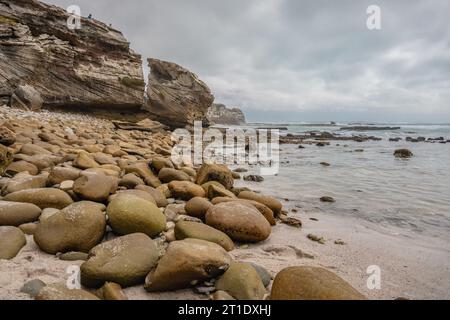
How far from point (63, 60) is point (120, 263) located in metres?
16.9

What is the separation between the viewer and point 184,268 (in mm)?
1877

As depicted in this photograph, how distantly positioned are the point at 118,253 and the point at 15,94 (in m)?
14.2

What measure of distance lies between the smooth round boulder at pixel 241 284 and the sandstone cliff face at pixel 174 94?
1937 centimetres

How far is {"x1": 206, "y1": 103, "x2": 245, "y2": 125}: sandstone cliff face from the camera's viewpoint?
82.3m

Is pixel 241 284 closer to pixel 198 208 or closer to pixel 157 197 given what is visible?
pixel 198 208

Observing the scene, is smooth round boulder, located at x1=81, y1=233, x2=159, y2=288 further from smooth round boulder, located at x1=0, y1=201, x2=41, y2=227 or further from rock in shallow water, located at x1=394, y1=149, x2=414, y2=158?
rock in shallow water, located at x1=394, y1=149, x2=414, y2=158

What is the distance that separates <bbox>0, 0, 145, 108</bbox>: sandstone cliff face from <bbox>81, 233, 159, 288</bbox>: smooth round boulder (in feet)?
46.1

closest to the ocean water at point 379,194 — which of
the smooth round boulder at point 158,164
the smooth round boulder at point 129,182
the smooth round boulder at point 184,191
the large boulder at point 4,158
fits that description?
the smooth round boulder at point 184,191

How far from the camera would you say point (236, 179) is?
24.4ft

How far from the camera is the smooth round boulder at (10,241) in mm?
2117

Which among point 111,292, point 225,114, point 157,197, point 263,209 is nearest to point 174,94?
point 157,197

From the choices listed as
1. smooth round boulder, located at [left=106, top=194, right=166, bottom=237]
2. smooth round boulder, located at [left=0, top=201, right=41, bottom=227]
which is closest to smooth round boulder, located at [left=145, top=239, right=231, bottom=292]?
smooth round boulder, located at [left=106, top=194, right=166, bottom=237]
